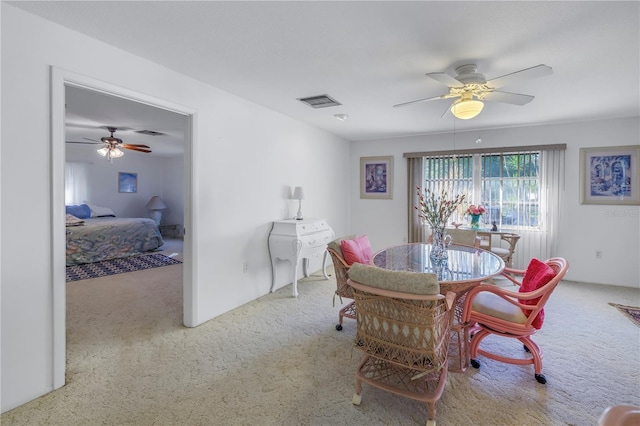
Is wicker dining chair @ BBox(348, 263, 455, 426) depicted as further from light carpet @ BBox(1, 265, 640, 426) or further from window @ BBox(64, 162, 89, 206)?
window @ BBox(64, 162, 89, 206)

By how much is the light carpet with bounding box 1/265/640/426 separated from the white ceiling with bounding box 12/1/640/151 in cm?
218

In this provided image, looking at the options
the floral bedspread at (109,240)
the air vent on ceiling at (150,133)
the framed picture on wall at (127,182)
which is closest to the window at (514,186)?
the air vent on ceiling at (150,133)

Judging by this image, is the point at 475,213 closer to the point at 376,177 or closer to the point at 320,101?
the point at 376,177

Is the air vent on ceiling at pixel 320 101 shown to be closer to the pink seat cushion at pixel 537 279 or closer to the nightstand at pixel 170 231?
the pink seat cushion at pixel 537 279

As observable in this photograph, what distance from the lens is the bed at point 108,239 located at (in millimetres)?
5315

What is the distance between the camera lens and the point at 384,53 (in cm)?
238

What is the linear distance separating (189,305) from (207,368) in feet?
2.78

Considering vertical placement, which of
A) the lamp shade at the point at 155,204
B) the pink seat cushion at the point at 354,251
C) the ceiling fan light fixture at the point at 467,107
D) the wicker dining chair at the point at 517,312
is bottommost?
the wicker dining chair at the point at 517,312

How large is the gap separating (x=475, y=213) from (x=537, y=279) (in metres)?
2.48

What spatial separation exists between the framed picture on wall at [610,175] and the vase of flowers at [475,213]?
4.66ft

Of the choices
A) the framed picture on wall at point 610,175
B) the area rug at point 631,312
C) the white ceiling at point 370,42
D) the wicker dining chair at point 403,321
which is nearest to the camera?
the wicker dining chair at point 403,321

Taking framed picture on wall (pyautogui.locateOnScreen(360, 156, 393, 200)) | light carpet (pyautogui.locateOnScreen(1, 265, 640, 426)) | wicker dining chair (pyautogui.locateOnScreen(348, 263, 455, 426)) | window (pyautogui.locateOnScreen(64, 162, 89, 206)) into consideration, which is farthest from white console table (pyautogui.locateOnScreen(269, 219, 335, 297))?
window (pyautogui.locateOnScreen(64, 162, 89, 206))

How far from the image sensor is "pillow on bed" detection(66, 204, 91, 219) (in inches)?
254

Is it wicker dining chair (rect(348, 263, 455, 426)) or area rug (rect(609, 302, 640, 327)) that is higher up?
wicker dining chair (rect(348, 263, 455, 426))
